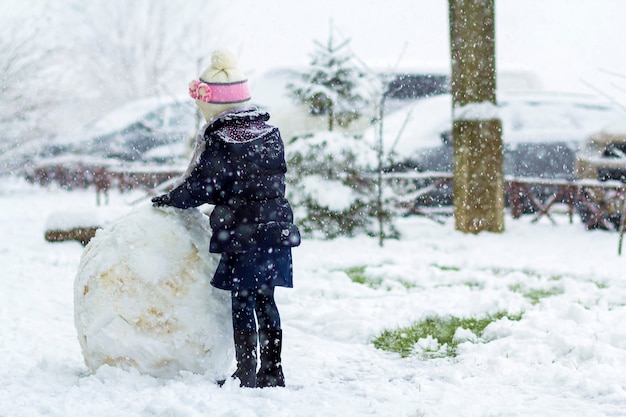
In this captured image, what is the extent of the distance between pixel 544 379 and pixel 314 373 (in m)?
1.23

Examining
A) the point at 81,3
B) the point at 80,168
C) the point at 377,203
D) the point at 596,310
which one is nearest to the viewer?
the point at 596,310

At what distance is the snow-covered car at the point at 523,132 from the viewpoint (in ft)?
38.2

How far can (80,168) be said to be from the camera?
1609cm

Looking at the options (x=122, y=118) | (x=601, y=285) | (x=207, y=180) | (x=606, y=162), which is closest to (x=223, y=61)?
(x=207, y=180)

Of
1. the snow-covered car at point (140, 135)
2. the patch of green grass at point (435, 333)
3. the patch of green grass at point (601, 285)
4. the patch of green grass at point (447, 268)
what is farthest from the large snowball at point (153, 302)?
the snow-covered car at point (140, 135)

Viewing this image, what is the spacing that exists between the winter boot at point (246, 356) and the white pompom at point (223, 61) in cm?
137

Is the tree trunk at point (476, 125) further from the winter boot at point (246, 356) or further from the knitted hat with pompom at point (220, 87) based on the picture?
the winter boot at point (246, 356)

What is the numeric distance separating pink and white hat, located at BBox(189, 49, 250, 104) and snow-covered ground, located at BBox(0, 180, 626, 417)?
1.42m

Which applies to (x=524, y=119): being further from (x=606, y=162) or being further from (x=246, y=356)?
(x=246, y=356)

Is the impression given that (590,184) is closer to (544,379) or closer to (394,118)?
(394,118)

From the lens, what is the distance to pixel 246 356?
423 cm

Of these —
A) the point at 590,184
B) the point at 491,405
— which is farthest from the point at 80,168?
the point at 491,405

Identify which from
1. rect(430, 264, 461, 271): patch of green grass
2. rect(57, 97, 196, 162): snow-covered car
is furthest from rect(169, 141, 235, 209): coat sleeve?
rect(57, 97, 196, 162): snow-covered car

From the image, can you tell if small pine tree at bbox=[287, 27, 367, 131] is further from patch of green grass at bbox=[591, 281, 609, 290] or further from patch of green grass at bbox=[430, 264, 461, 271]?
patch of green grass at bbox=[591, 281, 609, 290]
